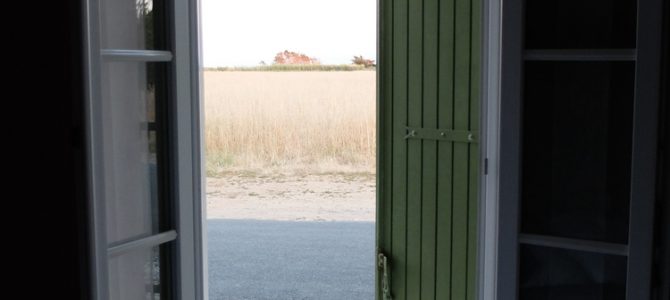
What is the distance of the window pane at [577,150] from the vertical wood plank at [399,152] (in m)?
1.39

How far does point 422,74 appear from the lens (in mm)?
3203

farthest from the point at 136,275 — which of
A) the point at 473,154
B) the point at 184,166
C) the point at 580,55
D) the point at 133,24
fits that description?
the point at 473,154

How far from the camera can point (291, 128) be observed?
11.3m

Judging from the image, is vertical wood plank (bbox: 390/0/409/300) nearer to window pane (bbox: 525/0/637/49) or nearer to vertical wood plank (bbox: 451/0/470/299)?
vertical wood plank (bbox: 451/0/470/299)

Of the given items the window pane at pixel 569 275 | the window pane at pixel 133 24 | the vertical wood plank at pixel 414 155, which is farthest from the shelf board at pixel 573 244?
the vertical wood plank at pixel 414 155

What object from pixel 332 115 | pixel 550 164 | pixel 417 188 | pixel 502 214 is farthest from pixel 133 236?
pixel 332 115

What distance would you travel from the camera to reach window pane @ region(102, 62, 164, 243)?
6.14 ft

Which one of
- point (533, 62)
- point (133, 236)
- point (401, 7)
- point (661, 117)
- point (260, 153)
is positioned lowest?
point (260, 153)

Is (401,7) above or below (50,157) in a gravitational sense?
above

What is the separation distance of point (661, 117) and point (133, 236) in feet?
3.94

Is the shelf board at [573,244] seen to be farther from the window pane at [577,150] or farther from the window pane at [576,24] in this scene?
the window pane at [576,24]

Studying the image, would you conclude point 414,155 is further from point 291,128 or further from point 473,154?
point 291,128

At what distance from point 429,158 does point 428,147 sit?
0.14ft

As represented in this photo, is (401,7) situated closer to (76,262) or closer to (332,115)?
(76,262)
